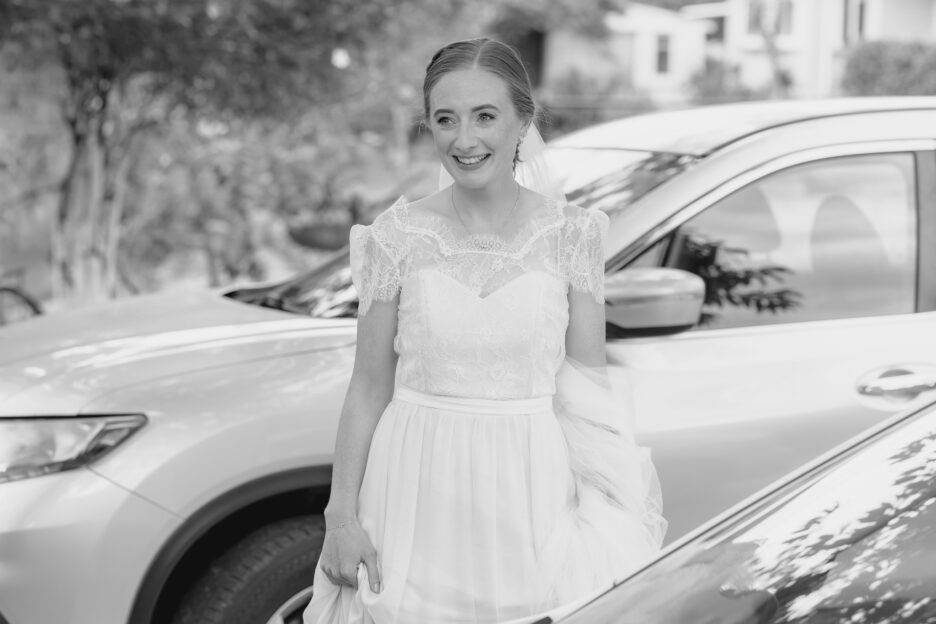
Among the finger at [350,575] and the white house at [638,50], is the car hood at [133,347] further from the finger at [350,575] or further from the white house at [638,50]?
the white house at [638,50]

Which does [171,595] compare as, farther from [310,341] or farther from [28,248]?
[28,248]

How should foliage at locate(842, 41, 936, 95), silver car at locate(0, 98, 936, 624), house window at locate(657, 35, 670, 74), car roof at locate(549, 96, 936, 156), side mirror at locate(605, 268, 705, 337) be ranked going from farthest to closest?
house window at locate(657, 35, 670, 74)
foliage at locate(842, 41, 936, 95)
car roof at locate(549, 96, 936, 156)
side mirror at locate(605, 268, 705, 337)
silver car at locate(0, 98, 936, 624)

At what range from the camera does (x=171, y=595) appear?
3.16 m

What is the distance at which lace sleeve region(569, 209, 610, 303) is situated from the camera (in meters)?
2.41

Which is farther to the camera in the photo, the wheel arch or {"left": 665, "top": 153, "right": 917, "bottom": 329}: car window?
{"left": 665, "top": 153, "right": 917, "bottom": 329}: car window

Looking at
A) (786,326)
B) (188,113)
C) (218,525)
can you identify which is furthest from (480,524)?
(188,113)

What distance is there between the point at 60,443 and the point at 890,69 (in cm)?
2532

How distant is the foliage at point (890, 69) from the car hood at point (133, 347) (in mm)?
22874

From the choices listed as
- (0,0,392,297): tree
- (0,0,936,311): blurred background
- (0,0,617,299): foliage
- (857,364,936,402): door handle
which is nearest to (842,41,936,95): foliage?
(0,0,936,311): blurred background

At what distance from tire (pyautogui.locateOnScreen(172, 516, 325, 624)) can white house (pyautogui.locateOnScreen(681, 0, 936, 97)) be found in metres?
26.8

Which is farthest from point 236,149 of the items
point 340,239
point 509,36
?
point 509,36

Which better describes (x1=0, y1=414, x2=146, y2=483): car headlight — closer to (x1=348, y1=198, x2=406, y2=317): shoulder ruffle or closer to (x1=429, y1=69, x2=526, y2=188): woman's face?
(x1=348, y1=198, x2=406, y2=317): shoulder ruffle

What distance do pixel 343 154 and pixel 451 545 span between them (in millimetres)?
9209

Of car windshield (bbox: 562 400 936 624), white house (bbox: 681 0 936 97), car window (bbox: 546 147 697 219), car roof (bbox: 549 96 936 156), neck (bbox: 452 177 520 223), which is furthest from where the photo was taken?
white house (bbox: 681 0 936 97)
